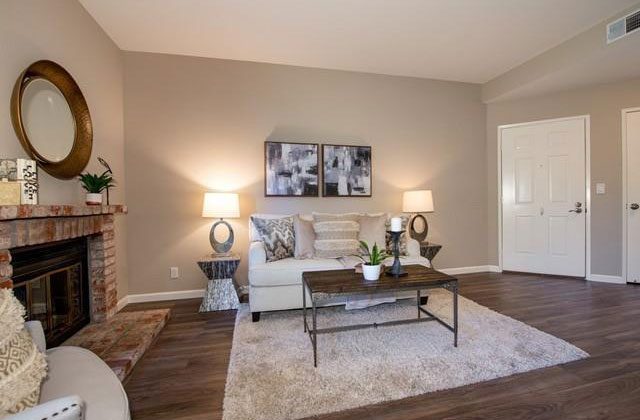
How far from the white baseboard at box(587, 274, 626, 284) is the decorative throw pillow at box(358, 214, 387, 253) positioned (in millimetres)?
2915

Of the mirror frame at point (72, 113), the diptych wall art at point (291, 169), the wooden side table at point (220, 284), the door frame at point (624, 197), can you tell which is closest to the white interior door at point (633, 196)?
the door frame at point (624, 197)

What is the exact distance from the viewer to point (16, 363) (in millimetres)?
925

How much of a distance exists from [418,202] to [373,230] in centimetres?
88

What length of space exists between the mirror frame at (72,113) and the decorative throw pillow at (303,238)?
194 centimetres

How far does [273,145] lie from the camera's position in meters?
3.55

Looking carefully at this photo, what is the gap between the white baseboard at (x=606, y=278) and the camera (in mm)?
3624

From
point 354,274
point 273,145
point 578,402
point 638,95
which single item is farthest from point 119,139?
point 638,95

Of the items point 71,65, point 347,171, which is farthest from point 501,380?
point 71,65

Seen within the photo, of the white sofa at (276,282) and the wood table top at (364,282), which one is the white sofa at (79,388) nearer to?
the wood table top at (364,282)

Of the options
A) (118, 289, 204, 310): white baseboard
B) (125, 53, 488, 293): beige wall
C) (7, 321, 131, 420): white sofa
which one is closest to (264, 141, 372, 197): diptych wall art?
(125, 53, 488, 293): beige wall

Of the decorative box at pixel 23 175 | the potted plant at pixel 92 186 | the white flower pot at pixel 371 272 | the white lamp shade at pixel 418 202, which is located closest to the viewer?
the decorative box at pixel 23 175

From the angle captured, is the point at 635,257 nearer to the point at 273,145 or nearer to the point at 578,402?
the point at 578,402

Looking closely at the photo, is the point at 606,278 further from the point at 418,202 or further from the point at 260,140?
the point at 260,140

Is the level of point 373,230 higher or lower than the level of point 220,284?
higher
